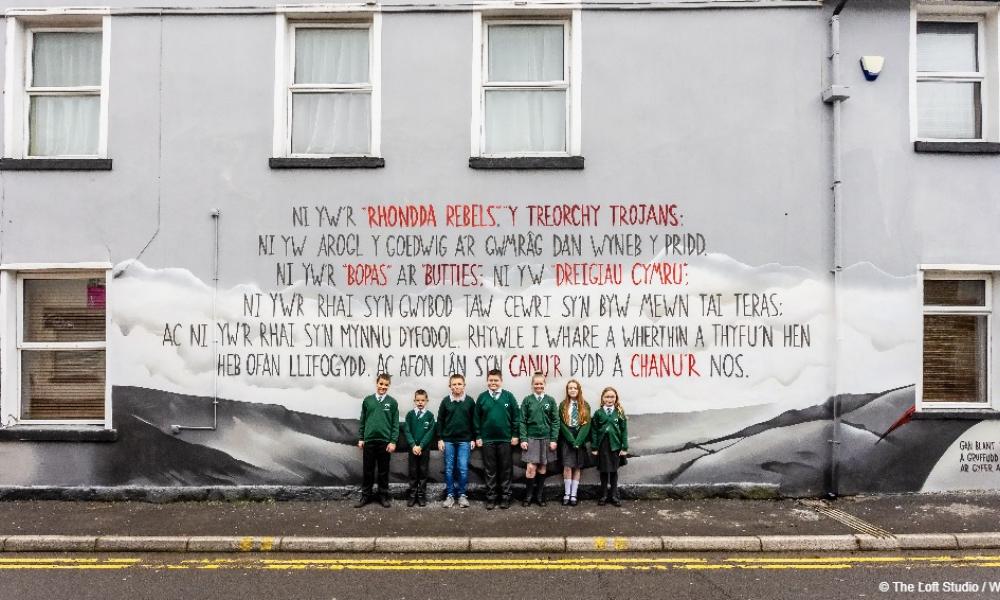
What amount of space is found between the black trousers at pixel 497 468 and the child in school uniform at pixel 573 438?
72 centimetres

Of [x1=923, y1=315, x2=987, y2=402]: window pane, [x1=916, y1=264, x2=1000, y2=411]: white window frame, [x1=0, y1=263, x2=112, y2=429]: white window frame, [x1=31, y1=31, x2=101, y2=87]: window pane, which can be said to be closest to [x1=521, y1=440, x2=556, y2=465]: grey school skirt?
[x1=916, y1=264, x2=1000, y2=411]: white window frame

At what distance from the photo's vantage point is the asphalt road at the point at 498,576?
609 cm

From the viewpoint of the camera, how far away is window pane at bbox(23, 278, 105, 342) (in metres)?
9.54

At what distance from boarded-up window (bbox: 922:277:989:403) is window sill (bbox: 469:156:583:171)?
16.5 feet

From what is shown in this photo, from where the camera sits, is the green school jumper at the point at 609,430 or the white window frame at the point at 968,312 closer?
the green school jumper at the point at 609,430

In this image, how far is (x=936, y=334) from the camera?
373 inches

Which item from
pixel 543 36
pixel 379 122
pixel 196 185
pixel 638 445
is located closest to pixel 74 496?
pixel 196 185

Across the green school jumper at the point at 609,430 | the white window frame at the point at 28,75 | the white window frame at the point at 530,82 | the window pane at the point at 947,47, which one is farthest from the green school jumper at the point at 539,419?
the window pane at the point at 947,47

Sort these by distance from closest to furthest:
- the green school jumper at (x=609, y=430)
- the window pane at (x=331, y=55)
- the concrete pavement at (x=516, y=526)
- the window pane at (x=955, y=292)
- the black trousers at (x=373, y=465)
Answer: the concrete pavement at (x=516, y=526) < the green school jumper at (x=609, y=430) < the black trousers at (x=373, y=465) < the window pane at (x=955, y=292) < the window pane at (x=331, y=55)

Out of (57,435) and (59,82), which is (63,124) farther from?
(57,435)

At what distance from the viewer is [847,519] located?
805cm

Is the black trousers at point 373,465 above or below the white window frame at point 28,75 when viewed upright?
below

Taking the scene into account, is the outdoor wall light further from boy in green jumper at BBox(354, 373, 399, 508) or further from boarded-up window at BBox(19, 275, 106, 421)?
boarded-up window at BBox(19, 275, 106, 421)

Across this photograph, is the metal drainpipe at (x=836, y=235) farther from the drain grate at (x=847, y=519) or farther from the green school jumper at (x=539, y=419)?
the green school jumper at (x=539, y=419)
